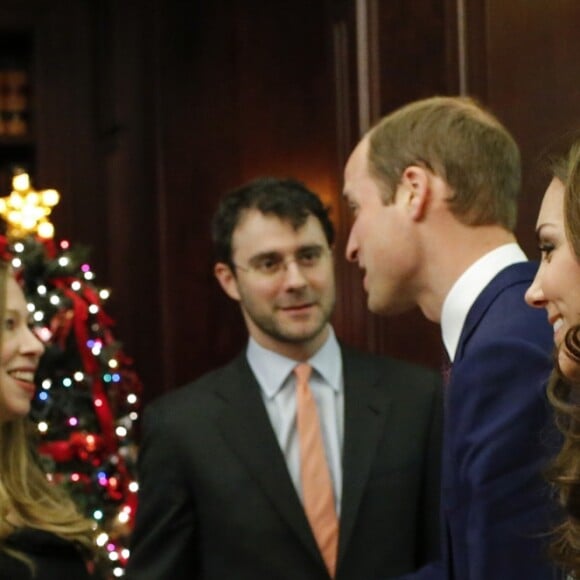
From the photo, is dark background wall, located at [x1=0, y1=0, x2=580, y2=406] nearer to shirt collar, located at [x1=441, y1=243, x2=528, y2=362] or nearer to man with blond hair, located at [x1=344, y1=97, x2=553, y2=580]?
man with blond hair, located at [x1=344, y1=97, x2=553, y2=580]

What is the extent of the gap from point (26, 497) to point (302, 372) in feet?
2.28

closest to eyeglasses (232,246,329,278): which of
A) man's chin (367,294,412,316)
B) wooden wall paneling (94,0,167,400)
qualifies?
man's chin (367,294,412,316)

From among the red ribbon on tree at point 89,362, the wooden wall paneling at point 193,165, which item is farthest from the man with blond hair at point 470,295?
the wooden wall paneling at point 193,165

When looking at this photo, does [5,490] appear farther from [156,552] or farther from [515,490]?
[515,490]

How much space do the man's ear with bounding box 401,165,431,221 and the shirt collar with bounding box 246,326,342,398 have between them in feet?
2.88

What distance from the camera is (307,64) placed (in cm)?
529

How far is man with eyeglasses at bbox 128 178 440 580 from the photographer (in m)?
2.99

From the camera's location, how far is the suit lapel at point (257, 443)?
118 inches

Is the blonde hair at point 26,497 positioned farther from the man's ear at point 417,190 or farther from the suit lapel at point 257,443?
the man's ear at point 417,190

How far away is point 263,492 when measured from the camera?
3.03 metres

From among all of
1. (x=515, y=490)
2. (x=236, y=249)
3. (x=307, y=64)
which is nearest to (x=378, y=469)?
(x=236, y=249)

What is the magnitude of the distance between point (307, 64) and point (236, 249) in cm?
203

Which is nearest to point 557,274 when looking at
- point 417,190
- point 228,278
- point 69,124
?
point 417,190

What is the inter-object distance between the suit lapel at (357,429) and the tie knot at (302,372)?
0.09m
